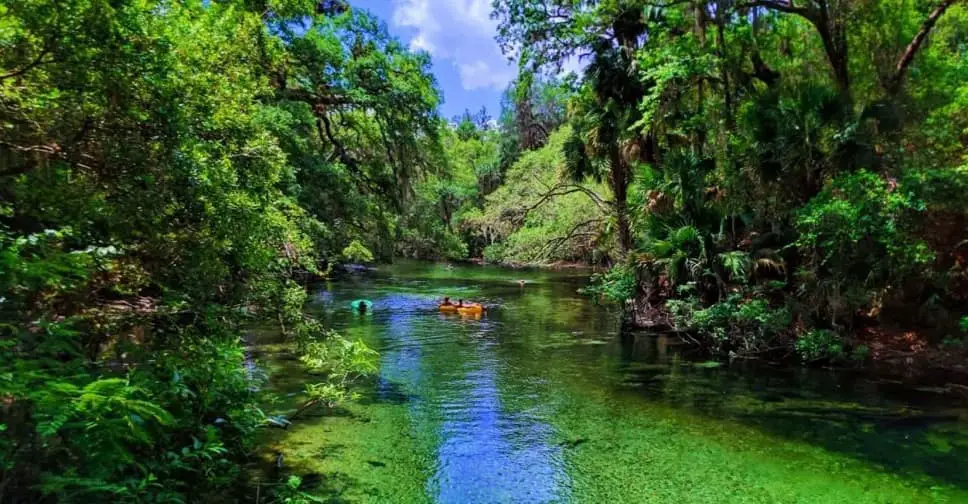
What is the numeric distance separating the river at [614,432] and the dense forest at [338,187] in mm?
758

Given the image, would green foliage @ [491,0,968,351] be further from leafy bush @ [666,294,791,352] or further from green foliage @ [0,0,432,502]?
green foliage @ [0,0,432,502]

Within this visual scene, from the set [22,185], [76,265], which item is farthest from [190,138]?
[76,265]

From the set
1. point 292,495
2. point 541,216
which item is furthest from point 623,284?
point 541,216

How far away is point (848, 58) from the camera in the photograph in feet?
41.2

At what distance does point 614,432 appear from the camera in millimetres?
7363

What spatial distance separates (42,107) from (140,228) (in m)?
1.01

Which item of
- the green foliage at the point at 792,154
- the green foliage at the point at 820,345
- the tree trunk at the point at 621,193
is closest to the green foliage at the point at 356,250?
the green foliage at the point at 792,154

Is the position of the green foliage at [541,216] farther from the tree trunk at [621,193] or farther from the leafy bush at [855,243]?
the leafy bush at [855,243]

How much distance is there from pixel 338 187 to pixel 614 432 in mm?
10004

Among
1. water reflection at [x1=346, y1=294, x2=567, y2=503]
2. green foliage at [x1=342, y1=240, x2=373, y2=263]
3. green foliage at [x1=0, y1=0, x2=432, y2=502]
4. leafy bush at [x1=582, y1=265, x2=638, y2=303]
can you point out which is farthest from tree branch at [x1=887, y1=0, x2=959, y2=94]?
green foliage at [x1=342, y1=240, x2=373, y2=263]

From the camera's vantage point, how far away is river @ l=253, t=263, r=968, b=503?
5668 mm

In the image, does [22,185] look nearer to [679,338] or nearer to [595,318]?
[679,338]

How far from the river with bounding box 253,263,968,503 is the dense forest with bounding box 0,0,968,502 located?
76 cm

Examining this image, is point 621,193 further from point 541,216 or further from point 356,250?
point 541,216
